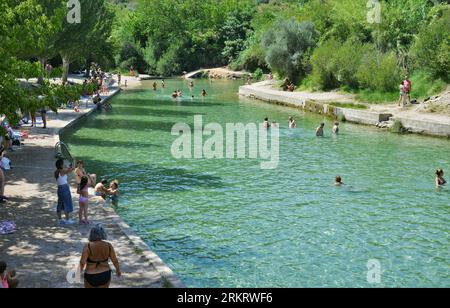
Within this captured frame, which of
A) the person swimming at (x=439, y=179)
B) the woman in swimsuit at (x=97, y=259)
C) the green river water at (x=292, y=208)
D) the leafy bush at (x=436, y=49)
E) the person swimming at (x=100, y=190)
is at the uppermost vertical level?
the leafy bush at (x=436, y=49)

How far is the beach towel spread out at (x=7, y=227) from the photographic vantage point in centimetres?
1370

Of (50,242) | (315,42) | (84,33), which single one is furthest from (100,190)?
(315,42)

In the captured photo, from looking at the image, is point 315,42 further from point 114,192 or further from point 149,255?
point 149,255

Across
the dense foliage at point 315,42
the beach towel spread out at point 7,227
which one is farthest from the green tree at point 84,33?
the beach towel spread out at point 7,227

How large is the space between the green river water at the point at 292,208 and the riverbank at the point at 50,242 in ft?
3.68

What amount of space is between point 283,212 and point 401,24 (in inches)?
1512

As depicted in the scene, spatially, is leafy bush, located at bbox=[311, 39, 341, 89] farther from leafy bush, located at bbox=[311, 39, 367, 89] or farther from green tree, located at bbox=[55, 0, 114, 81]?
green tree, located at bbox=[55, 0, 114, 81]

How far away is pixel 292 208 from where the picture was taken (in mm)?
18422

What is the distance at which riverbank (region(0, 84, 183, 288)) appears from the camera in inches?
443

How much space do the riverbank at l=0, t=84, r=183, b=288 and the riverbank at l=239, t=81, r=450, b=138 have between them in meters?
21.5

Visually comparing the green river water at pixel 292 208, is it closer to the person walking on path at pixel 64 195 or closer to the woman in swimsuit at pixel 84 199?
the woman in swimsuit at pixel 84 199

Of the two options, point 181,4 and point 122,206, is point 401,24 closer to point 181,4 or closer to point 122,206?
point 122,206

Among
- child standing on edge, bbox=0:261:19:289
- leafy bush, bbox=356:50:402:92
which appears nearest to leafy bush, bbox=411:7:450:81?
leafy bush, bbox=356:50:402:92

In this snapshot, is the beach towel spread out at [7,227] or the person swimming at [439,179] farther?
the person swimming at [439,179]
